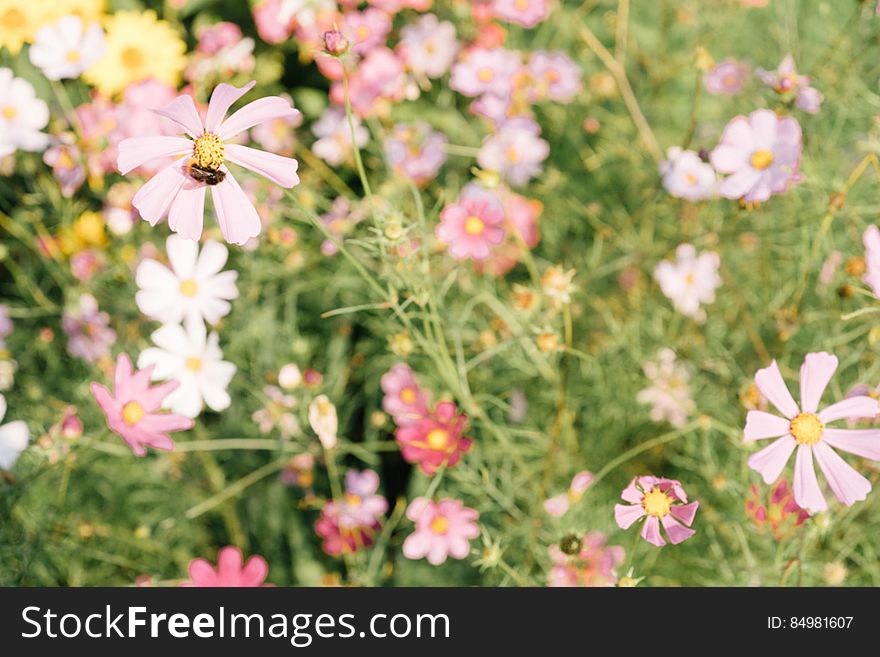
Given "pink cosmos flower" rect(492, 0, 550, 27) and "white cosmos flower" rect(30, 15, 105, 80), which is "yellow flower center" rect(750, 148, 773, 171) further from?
"white cosmos flower" rect(30, 15, 105, 80)

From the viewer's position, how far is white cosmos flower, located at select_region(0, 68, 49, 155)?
116 cm

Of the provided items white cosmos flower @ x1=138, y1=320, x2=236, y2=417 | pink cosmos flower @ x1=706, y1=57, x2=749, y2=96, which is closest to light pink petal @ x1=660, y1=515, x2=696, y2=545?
white cosmos flower @ x1=138, y1=320, x2=236, y2=417

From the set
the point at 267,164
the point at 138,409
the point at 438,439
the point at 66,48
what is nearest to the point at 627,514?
the point at 438,439

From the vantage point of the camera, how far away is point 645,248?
4.52 feet

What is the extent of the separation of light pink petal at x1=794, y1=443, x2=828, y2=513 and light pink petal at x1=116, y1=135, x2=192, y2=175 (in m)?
0.66

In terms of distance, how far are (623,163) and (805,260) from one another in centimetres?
60

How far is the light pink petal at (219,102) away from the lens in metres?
0.69

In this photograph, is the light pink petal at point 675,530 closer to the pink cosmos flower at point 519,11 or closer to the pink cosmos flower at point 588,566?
the pink cosmos flower at point 588,566

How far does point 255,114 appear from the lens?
0.71m

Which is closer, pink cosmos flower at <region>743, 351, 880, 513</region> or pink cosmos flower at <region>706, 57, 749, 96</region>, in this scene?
pink cosmos flower at <region>743, 351, 880, 513</region>

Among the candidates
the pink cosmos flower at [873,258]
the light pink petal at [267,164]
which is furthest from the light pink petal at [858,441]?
the light pink petal at [267,164]

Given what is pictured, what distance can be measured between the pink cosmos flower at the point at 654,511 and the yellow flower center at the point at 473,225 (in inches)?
19.4

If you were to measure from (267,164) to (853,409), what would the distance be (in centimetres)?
63

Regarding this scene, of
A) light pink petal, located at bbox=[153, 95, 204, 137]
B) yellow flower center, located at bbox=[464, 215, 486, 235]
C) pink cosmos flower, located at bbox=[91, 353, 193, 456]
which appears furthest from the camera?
yellow flower center, located at bbox=[464, 215, 486, 235]
